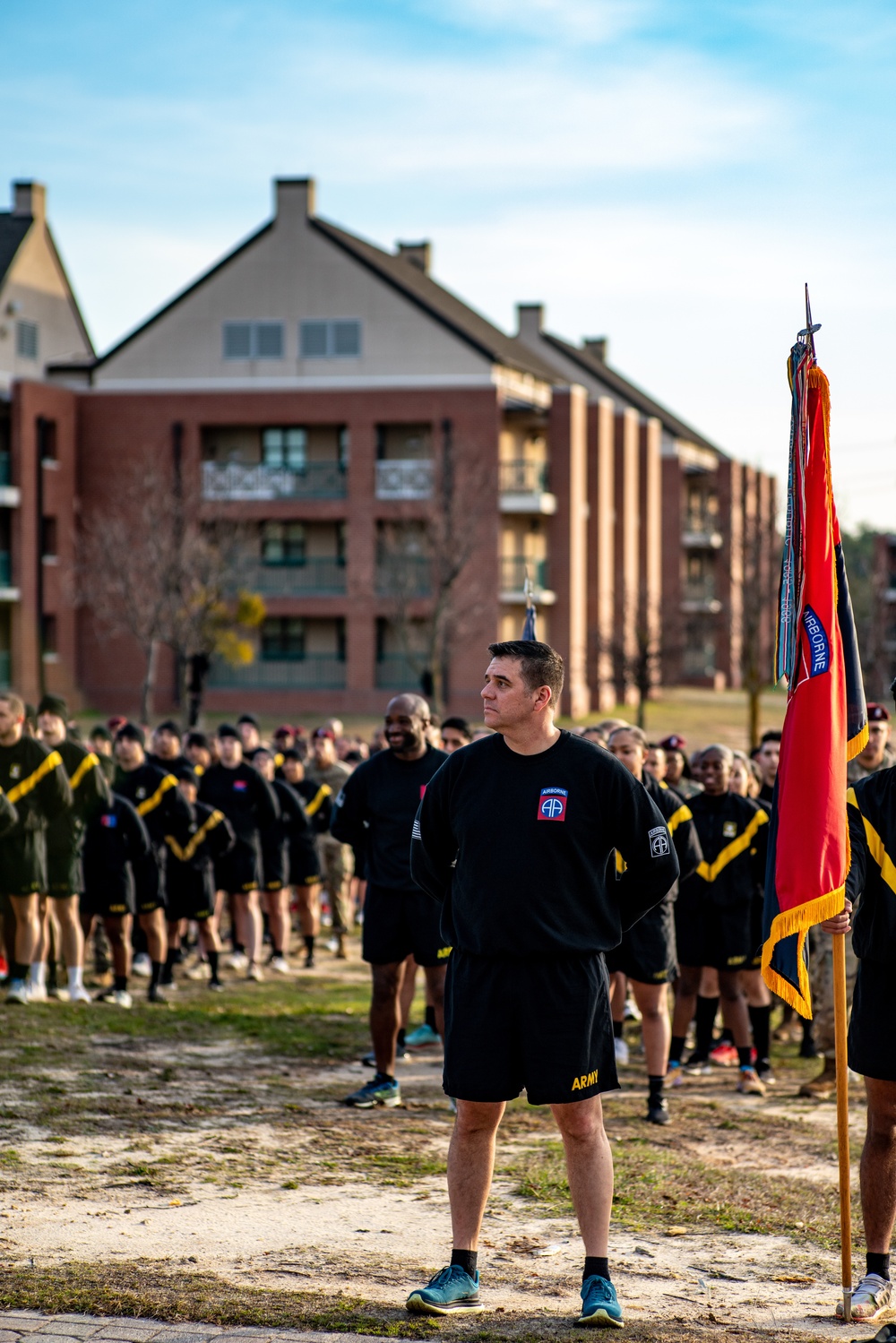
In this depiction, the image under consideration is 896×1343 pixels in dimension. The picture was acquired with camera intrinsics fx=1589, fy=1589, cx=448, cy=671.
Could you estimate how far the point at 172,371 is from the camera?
4766 cm

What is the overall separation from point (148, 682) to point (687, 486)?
1501 inches

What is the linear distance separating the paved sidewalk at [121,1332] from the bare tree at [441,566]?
36.5 m

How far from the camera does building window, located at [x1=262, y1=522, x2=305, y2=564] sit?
48.3 meters

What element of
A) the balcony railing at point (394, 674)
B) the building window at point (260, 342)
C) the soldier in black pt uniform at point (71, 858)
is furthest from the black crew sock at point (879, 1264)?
the building window at point (260, 342)

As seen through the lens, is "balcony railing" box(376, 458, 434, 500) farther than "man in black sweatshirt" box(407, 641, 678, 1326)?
Yes

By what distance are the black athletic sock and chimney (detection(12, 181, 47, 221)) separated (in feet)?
148

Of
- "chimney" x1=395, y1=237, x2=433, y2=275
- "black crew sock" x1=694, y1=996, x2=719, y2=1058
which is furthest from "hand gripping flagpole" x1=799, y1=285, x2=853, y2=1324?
"chimney" x1=395, y1=237, x2=433, y2=275

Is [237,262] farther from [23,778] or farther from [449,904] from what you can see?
Answer: [449,904]

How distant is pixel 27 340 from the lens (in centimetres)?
4850

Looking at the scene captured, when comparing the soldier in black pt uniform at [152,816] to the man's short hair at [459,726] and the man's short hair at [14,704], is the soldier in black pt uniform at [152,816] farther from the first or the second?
the man's short hair at [459,726]

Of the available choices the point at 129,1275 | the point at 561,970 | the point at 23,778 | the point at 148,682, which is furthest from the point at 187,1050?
the point at 148,682

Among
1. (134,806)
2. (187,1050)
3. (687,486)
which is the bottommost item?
(187,1050)

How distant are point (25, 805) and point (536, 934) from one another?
7.10 meters

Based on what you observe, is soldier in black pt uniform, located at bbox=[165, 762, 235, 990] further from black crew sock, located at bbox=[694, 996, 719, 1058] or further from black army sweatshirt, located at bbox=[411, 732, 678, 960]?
black army sweatshirt, located at bbox=[411, 732, 678, 960]
